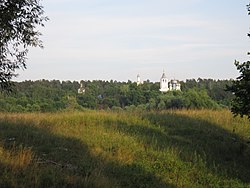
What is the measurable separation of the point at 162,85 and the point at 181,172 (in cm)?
6274

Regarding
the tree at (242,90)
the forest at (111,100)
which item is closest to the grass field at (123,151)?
the tree at (242,90)

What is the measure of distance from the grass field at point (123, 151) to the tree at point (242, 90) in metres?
2.27

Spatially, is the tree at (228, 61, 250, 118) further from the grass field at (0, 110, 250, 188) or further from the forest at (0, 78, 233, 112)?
the forest at (0, 78, 233, 112)

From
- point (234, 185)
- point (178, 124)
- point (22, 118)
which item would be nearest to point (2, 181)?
point (234, 185)

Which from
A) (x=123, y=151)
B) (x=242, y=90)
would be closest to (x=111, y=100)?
(x=123, y=151)

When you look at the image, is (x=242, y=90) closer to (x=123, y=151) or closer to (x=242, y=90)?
(x=242, y=90)

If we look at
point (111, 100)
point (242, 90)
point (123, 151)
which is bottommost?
point (123, 151)

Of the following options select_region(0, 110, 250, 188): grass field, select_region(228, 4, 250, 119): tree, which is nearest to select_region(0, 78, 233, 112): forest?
select_region(0, 110, 250, 188): grass field

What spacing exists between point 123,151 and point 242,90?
432cm

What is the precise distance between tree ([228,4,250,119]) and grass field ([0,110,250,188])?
7.43 ft

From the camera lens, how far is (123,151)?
1294 centimetres

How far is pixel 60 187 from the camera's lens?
7.79 meters

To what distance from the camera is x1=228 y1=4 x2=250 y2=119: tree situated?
444 inches

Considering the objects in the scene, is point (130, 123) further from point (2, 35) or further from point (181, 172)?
point (2, 35)
